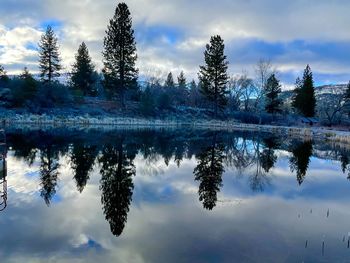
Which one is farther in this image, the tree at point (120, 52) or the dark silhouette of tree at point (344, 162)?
the tree at point (120, 52)

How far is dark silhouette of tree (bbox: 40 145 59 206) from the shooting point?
406 inches

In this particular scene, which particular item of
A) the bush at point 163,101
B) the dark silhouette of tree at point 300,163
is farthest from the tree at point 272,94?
the dark silhouette of tree at point 300,163

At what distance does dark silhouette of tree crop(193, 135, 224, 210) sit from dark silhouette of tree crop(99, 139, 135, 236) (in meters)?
2.37

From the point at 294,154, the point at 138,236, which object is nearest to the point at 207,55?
the point at 294,154

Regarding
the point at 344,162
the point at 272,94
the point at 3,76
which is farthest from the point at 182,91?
the point at 344,162

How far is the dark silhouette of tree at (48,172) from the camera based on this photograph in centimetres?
1031

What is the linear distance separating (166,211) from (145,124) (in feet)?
122

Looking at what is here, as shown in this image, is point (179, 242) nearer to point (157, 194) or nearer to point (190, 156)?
point (157, 194)

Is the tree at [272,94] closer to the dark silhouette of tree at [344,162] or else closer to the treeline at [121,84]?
the treeline at [121,84]

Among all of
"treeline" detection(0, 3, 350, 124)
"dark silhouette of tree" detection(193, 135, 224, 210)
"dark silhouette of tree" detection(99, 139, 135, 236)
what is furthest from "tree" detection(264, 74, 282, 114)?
"dark silhouette of tree" detection(99, 139, 135, 236)

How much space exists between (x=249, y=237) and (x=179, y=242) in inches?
62.5

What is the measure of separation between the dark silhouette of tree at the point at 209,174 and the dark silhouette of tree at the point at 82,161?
4.02 metres

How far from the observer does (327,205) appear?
1058 cm

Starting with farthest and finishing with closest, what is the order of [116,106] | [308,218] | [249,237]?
[116,106] → [308,218] → [249,237]
